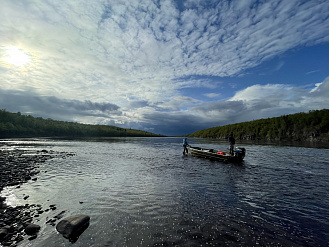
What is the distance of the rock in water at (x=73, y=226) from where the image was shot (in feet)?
22.9

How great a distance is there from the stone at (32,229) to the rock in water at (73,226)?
32.1 inches

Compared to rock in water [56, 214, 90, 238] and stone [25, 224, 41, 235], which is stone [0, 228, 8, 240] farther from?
rock in water [56, 214, 90, 238]

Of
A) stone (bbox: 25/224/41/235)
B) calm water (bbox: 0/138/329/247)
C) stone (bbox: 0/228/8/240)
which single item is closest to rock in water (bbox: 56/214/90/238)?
calm water (bbox: 0/138/329/247)

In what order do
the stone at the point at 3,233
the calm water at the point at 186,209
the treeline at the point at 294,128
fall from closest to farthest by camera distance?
the stone at the point at 3,233
the calm water at the point at 186,209
the treeline at the point at 294,128

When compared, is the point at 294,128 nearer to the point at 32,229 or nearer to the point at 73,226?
the point at 73,226

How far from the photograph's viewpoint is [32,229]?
7.09 meters

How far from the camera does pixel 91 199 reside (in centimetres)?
1112

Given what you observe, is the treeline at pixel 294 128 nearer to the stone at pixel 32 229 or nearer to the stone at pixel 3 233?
the stone at pixel 32 229

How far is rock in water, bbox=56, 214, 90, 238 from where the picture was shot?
699 centimetres

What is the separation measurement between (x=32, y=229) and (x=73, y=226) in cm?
176

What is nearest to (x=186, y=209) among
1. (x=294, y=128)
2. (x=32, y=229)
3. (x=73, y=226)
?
(x=73, y=226)

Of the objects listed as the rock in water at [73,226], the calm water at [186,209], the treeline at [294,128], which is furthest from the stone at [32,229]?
the treeline at [294,128]

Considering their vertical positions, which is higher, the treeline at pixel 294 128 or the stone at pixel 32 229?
the treeline at pixel 294 128

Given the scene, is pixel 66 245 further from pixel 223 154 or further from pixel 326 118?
pixel 326 118
